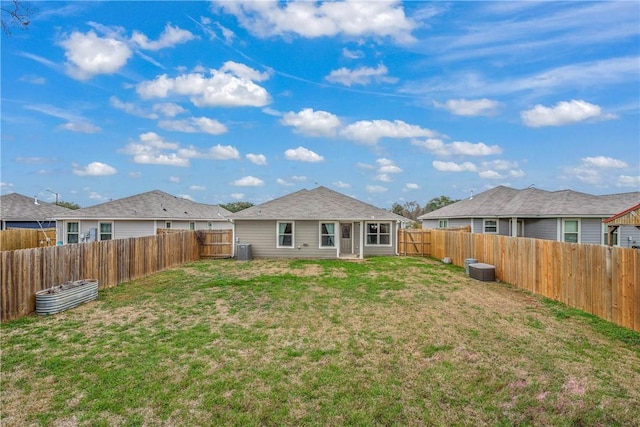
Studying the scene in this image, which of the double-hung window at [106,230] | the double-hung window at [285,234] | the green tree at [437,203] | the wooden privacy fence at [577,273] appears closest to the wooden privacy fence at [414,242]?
the double-hung window at [285,234]

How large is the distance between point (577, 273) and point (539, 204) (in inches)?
544

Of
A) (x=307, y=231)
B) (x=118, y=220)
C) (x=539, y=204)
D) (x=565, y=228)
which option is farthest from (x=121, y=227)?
(x=565, y=228)

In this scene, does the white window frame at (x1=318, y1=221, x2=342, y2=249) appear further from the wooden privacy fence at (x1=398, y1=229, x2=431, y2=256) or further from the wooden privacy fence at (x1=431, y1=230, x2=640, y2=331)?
the wooden privacy fence at (x1=431, y1=230, x2=640, y2=331)

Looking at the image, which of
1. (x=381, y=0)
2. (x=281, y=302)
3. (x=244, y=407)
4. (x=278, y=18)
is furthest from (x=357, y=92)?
(x=244, y=407)

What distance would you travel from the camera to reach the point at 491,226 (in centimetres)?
2275

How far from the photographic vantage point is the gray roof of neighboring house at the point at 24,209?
26.8m

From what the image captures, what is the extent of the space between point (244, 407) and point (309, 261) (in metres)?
14.5

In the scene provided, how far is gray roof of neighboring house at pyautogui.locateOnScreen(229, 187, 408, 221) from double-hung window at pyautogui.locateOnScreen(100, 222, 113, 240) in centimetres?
821

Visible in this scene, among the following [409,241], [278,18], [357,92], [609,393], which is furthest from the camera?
[357,92]

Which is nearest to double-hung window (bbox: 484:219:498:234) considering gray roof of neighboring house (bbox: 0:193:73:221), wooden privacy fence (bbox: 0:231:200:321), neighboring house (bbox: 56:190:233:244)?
neighboring house (bbox: 56:190:233:244)

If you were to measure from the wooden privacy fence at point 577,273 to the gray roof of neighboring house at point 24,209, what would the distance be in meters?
28.7

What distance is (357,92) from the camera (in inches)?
950

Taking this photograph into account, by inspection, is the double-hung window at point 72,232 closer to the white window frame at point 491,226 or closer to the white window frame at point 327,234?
the white window frame at point 327,234

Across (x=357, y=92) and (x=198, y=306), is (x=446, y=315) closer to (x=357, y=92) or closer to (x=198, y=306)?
(x=198, y=306)
